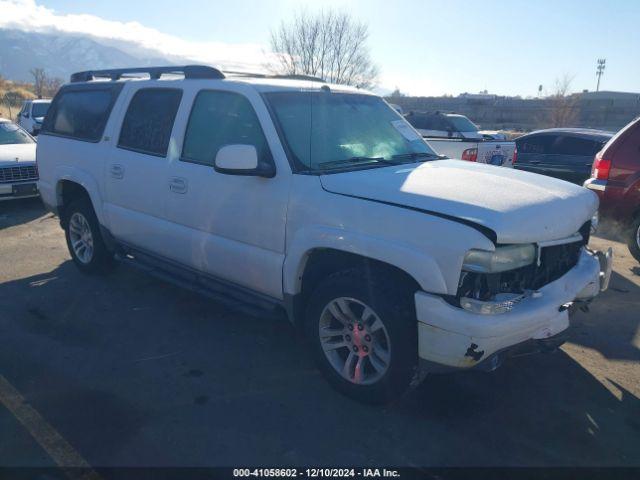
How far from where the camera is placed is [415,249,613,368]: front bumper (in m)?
2.74

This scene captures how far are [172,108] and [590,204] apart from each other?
10.9 ft

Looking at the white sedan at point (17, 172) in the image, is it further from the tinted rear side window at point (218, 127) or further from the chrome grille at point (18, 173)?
the tinted rear side window at point (218, 127)

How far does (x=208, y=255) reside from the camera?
13.3 ft

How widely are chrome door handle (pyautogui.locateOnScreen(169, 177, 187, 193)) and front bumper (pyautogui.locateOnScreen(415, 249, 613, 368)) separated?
2169 millimetres

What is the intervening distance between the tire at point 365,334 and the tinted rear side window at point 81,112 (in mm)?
3119

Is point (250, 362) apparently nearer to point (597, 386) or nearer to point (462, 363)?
point (462, 363)

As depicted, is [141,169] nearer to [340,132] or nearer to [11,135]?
[340,132]

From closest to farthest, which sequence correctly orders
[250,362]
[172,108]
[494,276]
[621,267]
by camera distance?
[494,276]
[250,362]
[172,108]
[621,267]

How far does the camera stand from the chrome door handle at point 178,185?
4.12m

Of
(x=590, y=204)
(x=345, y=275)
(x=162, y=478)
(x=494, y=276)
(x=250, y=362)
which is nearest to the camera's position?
(x=162, y=478)

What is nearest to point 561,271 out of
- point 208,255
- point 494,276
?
point 494,276

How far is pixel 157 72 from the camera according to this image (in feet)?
15.7

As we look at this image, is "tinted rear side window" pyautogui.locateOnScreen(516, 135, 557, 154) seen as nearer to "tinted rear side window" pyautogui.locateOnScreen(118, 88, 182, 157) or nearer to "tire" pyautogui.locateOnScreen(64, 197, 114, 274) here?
"tinted rear side window" pyautogui.locateOnScreen(118, 88, 182, 157)

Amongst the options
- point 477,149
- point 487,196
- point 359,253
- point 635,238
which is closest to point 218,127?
point 359,253
